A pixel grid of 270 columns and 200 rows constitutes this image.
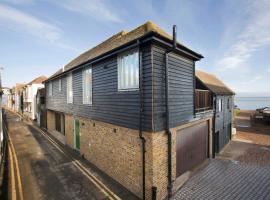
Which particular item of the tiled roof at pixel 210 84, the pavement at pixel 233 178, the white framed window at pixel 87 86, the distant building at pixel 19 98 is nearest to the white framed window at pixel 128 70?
the white framed window at pixel 87 86

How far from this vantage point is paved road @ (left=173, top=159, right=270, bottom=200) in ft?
26.5

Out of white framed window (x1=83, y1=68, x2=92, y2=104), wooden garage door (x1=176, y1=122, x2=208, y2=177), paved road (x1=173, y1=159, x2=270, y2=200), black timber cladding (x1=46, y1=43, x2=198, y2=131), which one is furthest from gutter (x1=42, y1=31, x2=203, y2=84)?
paved road (x1=173, y1=159, x2=270, y2=200)

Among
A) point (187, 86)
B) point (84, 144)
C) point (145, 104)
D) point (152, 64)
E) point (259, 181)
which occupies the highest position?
point (152, 64)

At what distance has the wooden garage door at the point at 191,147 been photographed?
9.36m

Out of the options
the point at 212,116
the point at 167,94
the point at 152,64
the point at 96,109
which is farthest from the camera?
the point at 212,116

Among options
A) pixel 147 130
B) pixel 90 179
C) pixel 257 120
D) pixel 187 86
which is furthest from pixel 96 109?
pixel 257 120

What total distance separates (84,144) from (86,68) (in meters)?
5.57

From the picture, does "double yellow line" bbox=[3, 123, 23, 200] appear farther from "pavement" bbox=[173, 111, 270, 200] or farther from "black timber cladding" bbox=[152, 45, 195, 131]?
"pavement" bbox=[173, 111, 270, 200]

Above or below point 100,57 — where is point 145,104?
below

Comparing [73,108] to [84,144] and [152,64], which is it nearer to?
[84,144]

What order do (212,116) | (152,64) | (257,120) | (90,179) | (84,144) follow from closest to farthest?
(152,64) → (90,179) → (84,144) → (212,116) → (257,120)

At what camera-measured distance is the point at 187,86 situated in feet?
32.0

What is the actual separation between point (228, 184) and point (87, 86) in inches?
410

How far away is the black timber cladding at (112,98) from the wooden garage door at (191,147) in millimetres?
3120
